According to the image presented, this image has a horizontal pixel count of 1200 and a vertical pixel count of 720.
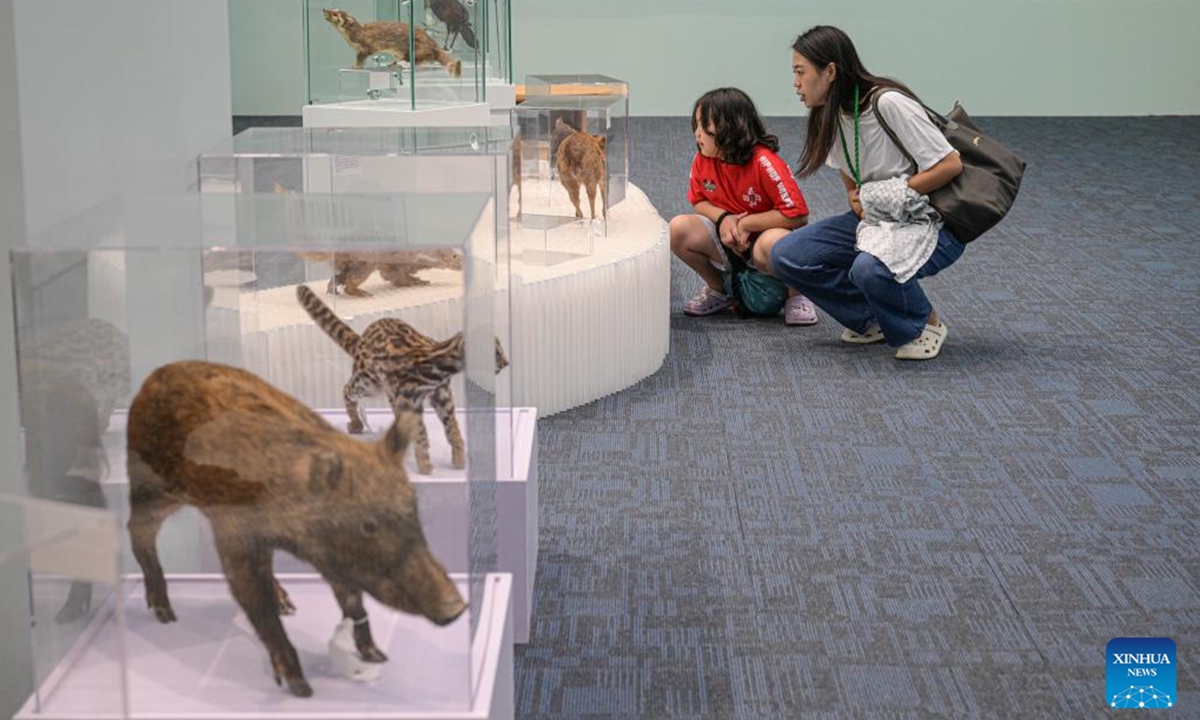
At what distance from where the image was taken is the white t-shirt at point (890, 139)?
437cm

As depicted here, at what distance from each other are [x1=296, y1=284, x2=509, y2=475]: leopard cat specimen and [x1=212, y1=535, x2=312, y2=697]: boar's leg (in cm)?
21

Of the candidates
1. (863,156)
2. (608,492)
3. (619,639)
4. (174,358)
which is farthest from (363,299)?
(863,156)

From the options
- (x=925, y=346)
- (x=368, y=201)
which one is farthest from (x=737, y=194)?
(x=368, y=201)

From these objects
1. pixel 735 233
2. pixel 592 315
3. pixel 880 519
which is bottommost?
pixel 880 519

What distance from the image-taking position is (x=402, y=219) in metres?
1.85

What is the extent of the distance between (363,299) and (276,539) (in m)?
0.36

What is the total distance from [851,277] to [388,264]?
3.04m

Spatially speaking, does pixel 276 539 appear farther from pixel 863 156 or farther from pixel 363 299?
pixel 863 156

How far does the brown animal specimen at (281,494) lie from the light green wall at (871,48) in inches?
365

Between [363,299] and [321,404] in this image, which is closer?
[321,404]

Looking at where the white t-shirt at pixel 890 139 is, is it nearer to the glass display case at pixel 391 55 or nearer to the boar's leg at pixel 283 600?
the glass display case at pixel 391 55

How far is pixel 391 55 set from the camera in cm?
403

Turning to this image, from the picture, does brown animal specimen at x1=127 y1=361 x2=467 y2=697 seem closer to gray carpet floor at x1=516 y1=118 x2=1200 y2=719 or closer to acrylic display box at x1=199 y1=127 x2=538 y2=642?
acrylic display box at x1=199 y1=127 x2=538 y2=642

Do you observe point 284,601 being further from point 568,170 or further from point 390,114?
point 568,170
